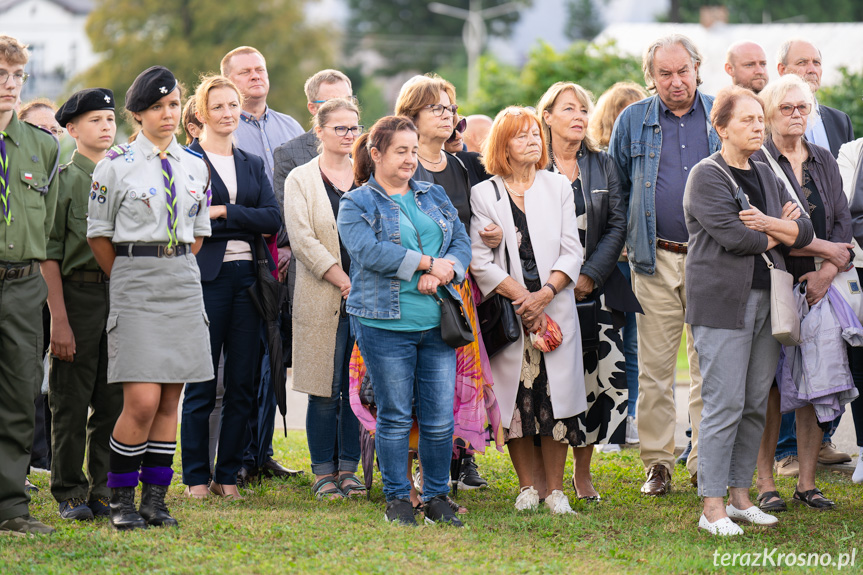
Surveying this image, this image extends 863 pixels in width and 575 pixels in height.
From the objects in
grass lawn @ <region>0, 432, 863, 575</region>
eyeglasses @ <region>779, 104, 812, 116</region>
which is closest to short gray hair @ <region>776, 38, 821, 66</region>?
eyeglasses @ <region>779, 104, 812, 116</region>

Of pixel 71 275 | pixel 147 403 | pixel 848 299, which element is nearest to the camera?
pixel 147 403

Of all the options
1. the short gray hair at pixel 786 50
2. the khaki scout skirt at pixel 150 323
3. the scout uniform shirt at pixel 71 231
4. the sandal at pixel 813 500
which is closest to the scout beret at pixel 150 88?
the scout uniform shirt at pixel 71 231

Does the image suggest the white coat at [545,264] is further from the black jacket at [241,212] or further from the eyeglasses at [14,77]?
the eyeglasses at [14,77]

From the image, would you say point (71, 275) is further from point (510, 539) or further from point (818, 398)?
point (818, 398)

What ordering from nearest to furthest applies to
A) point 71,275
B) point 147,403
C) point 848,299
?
point 147,403 → point 71,275 → point 848,299

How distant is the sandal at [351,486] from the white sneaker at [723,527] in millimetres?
2099

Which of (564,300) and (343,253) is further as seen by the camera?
(343,253)

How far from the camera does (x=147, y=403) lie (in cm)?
521

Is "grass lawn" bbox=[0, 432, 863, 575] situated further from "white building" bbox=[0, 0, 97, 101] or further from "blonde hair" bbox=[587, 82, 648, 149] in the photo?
"white building" bbox=[0, 0, 97, 101]

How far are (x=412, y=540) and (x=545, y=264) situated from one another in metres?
1.76

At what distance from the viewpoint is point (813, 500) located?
6.12 metres

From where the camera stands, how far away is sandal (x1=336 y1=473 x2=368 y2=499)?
6.38 m

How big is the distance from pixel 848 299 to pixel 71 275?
445 centimetres

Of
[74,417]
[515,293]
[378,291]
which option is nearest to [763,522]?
[515,293]
